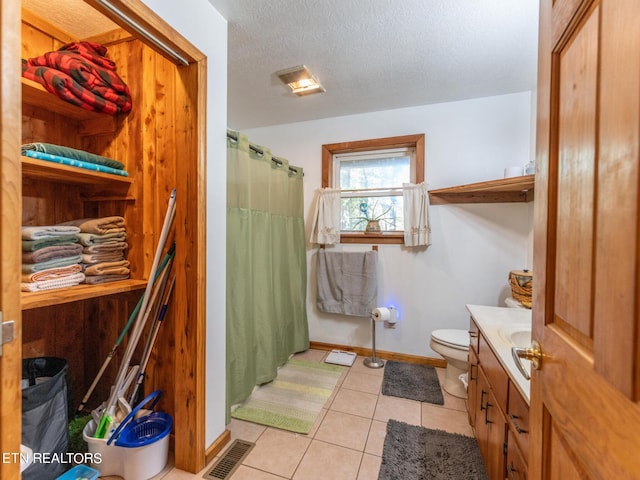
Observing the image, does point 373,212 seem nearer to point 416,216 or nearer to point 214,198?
point 416,216

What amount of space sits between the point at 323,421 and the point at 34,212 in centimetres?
205

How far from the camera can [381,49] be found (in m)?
1.87

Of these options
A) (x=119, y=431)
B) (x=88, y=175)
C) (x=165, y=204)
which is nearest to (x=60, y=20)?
(x=88, y=175)

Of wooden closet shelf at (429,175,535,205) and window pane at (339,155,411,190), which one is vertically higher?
window pane at (339,155,411,190)

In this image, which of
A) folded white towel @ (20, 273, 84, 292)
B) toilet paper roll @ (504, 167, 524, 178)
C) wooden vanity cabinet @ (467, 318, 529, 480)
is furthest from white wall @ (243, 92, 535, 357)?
folded white towel @ (20, 273, 84, 292)

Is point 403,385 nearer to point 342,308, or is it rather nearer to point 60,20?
point 342,308

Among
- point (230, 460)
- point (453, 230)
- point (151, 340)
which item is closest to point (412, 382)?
point (453, 230)

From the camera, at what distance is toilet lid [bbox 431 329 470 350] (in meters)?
2.06

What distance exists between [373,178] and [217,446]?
250 centimetres

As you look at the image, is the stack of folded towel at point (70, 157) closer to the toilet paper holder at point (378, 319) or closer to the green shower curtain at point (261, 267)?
the green shower curtain at point (261, 267)

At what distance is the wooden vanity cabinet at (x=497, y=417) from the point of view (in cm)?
96

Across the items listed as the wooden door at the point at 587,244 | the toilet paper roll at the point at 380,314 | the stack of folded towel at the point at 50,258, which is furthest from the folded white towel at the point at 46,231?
the toilet paper roll at the point at 380,314

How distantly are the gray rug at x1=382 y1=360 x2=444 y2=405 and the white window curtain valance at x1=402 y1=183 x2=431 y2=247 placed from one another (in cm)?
111

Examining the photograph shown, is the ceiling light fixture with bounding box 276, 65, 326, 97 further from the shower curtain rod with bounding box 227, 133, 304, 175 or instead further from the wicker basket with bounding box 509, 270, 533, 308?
the wicker basket with bounding box 509, 270, 533, 308
